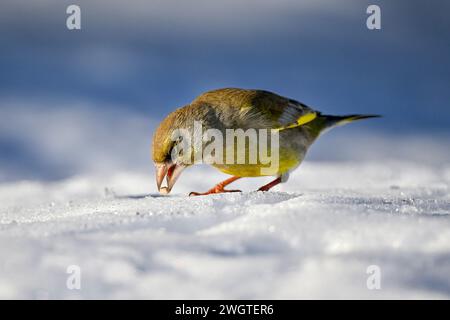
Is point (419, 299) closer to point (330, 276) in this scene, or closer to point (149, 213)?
point (330, 276)

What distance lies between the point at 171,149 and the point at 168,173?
0.22 metres

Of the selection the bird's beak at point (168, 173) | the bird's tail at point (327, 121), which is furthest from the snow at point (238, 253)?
the bird's tail at point (327, 121)

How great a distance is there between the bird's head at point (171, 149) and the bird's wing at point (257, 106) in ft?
1.55

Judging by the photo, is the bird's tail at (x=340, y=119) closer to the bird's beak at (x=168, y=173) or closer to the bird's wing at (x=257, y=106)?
the bird's wing at (x=257, y=106)

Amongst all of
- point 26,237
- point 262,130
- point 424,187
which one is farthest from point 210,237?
point 424,187

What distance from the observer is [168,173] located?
4781 millimetres

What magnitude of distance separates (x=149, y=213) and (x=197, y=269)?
0.97m

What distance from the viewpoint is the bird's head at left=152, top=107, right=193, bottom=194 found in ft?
15.3

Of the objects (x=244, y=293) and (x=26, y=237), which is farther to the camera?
(x=26, y=237)

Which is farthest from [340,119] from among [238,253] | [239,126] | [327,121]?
[238,253]

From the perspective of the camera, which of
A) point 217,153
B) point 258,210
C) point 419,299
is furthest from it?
point 217,153

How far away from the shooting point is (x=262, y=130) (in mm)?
5242

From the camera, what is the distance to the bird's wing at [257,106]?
525 centimetres

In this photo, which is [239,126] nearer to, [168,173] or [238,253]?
[168,173]
